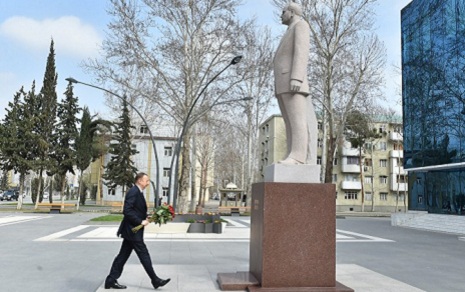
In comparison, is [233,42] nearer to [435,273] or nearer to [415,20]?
[415,20]

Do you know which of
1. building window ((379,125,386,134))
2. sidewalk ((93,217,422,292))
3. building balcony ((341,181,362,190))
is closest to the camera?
sidewalk ((93,217,422,292))

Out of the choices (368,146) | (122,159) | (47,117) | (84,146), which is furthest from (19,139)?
(368,146)

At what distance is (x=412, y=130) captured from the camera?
27.9 metres

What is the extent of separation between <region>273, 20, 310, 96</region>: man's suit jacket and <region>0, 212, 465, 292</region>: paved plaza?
339 cm

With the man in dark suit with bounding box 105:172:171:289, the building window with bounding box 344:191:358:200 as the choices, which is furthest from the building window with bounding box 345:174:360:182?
the man in dark suit with bounding box 105:172:171:289

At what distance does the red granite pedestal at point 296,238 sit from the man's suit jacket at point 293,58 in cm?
176

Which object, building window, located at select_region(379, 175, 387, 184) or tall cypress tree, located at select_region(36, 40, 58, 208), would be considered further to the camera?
building window, located at select_region(379, 175, 387, 184)

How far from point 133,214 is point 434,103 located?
24.1 m

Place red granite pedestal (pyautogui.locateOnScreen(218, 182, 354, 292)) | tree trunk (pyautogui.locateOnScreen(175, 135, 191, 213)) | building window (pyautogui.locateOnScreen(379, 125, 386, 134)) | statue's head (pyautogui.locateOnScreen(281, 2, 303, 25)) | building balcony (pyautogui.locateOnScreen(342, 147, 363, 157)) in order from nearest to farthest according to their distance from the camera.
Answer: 1. red granite pedestal (pyautogui.locateOnScreen(218, 182, 354, 292))
2. statue's head (pyautogui.locateOnScreen(281, 2, 303, 25))
3. tree trunk (pyautogui.locateOnScreen(175, 135, 191, 213))
4. building balcony (pyautogui.locateOnScreen(342, 147, 363, 157))
5. building window (pyautogui.locateOnScreen(379, 125, 386, 134))

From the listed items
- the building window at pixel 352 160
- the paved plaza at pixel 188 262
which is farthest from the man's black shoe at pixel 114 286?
the building window at pixel 352 160

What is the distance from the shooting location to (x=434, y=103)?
83.9 ft

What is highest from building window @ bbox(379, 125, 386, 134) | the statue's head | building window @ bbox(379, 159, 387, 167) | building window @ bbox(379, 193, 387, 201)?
building window @ bbox(379, 125, 386, 134)

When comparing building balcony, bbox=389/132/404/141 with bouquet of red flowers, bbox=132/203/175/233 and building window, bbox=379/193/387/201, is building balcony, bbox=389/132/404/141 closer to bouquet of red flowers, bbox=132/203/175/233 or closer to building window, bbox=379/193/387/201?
building window, bbox=379/193/387/201

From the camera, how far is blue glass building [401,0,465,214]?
78.2 feet
